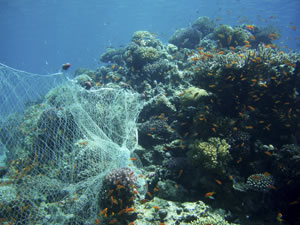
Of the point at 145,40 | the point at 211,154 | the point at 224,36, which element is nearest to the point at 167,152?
the point at 211,154

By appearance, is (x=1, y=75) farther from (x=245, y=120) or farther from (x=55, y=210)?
(x=245, y=120)

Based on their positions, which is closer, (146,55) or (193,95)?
(193,95)

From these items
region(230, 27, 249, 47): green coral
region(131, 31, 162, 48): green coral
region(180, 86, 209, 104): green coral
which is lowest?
region(180, 86, 209, 104): green coral

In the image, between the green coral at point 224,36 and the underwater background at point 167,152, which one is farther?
the green coral at point 224,36

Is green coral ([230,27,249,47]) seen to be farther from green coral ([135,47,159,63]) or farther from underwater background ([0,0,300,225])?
green coral ([135,47,159,63])

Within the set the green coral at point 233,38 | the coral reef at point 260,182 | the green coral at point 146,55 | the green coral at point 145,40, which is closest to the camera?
the coral reef at point 260,182

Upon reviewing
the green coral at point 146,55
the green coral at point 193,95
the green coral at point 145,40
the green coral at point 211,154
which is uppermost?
the green coral at point 145,40

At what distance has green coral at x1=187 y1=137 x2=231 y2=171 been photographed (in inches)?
180

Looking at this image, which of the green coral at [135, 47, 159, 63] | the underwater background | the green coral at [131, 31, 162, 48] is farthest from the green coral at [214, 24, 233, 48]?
the underwater background

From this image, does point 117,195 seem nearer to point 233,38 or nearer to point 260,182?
point 260,182

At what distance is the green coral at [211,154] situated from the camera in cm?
458

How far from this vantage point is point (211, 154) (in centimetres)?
461

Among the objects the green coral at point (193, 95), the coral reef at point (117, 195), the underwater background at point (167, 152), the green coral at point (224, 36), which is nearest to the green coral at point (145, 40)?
the green coral at point (224, 36)

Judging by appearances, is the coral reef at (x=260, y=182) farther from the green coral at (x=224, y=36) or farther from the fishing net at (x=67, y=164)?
the green coral at (x=224, y=36)
